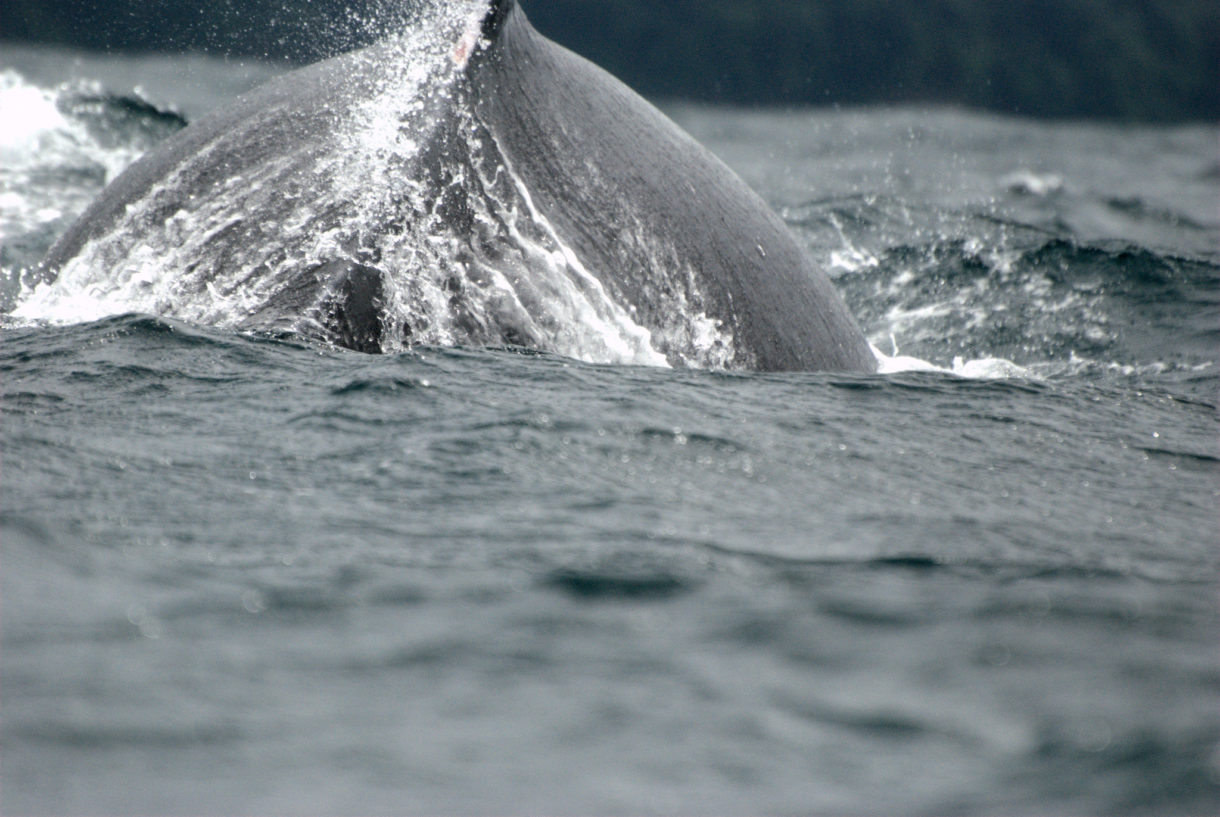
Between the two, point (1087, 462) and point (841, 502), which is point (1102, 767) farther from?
point (1087, 462)

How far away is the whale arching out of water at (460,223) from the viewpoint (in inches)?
212

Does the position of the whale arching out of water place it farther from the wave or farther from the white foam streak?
the wave

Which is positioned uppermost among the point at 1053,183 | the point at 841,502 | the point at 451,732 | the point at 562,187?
the point at 1053,183

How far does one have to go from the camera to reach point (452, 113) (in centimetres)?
569

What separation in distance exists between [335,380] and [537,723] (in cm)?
243

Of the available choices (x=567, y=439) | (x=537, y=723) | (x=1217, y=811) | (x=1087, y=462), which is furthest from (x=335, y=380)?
(x=1217, y=811)

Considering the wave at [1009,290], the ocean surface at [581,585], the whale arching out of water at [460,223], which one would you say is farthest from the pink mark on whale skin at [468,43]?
the wave at [1009,290]

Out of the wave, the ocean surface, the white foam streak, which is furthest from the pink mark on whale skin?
the white foam streak

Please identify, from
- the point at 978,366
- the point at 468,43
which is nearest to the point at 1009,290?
the point at 978,366

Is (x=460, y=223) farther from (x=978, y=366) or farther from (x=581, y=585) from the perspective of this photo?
(x=978, y=366)

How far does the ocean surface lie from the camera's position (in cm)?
267

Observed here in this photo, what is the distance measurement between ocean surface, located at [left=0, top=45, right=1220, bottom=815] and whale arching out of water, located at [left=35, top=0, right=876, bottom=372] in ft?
0.71

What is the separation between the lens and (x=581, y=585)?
3568mm

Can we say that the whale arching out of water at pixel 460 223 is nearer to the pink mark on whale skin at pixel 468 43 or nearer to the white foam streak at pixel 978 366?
the pink mark on whale skin at pixel 468 43
